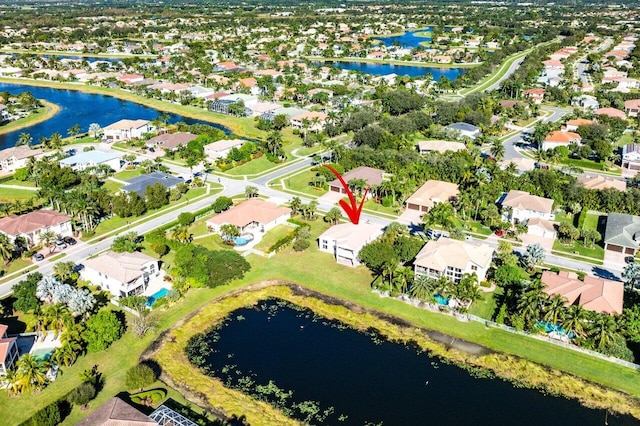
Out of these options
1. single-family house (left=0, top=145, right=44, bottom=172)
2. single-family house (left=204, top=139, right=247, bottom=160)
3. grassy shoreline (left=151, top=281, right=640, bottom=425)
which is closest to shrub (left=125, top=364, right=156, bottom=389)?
grassy shoreline (left=151, top=281, right=640, bottom=425)

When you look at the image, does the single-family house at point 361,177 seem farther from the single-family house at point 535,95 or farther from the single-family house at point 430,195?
the single-family house at point 535,95

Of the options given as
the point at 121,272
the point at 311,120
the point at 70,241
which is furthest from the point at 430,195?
the point at 70,241

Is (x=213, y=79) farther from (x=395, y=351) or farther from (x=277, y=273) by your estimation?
(x=395, y=351)

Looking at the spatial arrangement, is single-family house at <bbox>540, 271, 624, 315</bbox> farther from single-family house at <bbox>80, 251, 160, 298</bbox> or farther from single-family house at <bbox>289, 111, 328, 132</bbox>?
single-family house at <bbox>289, 111, 328, 132</bbox>

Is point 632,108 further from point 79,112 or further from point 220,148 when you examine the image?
point 79,112

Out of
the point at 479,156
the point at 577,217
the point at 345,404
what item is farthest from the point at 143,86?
the point at 345,404
